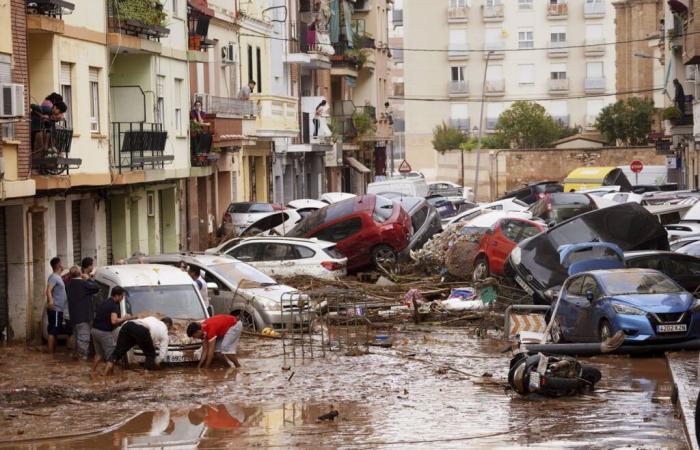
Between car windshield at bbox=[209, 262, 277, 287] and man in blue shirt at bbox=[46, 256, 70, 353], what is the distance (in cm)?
302

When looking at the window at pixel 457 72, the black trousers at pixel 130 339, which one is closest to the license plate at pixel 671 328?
the black trousers at pixel 130 339

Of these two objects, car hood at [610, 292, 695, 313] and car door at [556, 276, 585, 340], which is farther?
car door at [556, 276, 585, 340]

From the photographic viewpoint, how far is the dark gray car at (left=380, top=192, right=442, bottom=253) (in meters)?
38.4

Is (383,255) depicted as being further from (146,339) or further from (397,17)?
(397,17)

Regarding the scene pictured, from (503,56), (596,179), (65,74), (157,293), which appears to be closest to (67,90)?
(65,74)

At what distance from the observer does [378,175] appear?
8531 cm

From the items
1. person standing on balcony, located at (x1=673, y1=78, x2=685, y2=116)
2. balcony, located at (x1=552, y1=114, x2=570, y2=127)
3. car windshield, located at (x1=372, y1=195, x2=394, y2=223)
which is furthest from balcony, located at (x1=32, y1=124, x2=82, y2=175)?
balcony, located at (x1=552, y1=114, x2=570, y2=127)

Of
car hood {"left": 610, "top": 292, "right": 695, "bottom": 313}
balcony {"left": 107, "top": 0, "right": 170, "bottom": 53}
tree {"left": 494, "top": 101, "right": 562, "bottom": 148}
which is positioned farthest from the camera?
tree {"left": 494, "top": 101, "right": 562, "bottom": 148}

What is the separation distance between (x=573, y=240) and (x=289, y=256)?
6.72 meters

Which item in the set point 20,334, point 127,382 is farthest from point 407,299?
point 127,382

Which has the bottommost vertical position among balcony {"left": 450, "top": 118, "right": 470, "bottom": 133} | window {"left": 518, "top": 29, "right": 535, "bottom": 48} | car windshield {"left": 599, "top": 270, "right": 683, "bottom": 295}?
car windshield {"left": 599, "top": 270, "right": 683, "bottom": 295}

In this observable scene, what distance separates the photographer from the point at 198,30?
41.5 m

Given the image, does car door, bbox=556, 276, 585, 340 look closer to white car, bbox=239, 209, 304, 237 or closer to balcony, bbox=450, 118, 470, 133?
white car, bbox=239, 209, 304, 237

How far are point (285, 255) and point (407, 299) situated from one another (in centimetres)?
425
